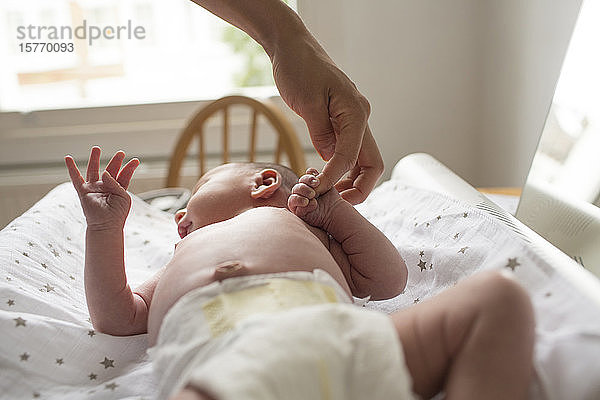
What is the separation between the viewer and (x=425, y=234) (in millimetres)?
1218

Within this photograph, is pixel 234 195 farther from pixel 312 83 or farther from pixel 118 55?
pixel 118 55

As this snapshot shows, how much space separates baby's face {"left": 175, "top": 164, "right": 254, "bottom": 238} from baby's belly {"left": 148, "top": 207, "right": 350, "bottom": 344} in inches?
5.7

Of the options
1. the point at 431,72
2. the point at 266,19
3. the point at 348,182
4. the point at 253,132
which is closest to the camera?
the point at 266,19

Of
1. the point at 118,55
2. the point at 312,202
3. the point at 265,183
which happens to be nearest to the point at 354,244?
the point at 312,202

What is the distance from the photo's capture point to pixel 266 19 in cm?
112

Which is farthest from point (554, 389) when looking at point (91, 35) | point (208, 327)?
point (91, 35)

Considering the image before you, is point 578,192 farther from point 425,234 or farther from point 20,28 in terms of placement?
point 20,28

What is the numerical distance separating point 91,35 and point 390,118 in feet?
4.05

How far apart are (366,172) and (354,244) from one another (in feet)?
0.52

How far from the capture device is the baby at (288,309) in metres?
0.62

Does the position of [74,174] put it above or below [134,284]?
above

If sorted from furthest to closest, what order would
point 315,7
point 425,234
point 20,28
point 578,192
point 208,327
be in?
point 20,28
point 315,7
point 425,234
point 578,192
point 208,327

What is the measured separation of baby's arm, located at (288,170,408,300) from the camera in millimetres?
1067

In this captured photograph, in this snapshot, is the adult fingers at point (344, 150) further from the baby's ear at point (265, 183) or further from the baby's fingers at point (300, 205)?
the baby's ear at point (265, 183)
